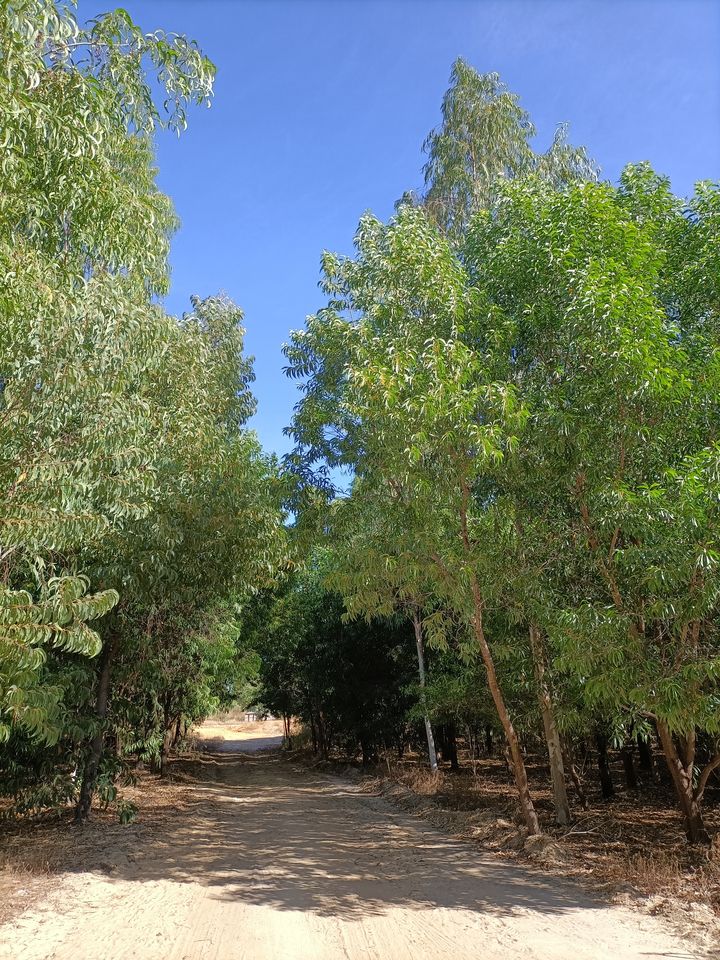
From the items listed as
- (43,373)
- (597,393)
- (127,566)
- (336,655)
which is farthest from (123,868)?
(336,655)

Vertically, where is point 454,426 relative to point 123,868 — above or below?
above

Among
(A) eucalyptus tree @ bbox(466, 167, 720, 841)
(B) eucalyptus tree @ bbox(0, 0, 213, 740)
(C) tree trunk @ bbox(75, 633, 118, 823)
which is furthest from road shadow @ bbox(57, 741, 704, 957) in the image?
(B) eucalyptus tree @ bbox(0, 0, 213, 740)

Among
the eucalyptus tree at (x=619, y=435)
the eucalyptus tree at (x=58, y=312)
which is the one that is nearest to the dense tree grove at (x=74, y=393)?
the eucalyptus tree at (x=58, y=312)

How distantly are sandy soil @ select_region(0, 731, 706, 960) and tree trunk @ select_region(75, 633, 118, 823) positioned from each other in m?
0.70

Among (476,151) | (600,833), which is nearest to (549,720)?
(600,833)

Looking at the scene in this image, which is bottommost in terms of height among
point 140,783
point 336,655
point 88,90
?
point 140,783

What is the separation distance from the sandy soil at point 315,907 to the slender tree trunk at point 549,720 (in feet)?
6.16

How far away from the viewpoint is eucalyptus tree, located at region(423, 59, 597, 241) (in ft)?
47.9

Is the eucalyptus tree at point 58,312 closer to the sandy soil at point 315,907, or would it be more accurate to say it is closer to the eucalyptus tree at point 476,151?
the sandy soil at point 315,907

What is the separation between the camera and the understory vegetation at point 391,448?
20.0 ft

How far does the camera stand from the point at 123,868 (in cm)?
811

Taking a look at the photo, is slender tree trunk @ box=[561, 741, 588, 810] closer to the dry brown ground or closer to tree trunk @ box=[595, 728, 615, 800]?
the dry brown ground

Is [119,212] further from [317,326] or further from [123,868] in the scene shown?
[123,868]

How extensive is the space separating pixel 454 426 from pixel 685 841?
21.6ft
